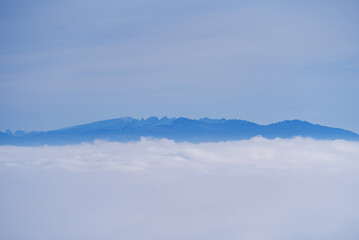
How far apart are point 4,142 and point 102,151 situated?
138cm

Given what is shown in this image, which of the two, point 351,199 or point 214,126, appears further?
point 214,126

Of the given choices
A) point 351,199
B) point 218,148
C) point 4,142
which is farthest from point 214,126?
point 4,142

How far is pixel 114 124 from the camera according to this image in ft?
19.3

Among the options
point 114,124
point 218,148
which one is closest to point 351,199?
point 218,148

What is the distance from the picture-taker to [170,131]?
5898 mm

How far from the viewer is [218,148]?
5.95 m

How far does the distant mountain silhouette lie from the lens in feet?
18.9

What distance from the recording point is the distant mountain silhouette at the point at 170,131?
5.77 m

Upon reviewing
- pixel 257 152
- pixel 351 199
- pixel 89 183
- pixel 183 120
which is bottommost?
pixel 351 199

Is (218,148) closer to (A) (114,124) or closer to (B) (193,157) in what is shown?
(B) (193,157)

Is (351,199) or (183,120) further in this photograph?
(183,120)

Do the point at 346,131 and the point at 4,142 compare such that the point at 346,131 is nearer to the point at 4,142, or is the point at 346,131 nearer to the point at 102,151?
the point at 102,151

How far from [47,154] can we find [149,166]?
1452mm

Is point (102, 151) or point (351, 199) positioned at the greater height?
point (102, 151)
